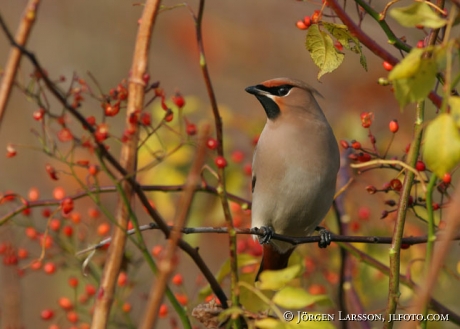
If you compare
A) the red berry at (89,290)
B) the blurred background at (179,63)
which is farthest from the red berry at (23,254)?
→ the blurred background at (179,63)

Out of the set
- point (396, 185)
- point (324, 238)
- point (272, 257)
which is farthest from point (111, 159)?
point (272, 257)

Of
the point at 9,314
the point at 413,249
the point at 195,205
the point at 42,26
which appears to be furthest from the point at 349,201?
the point at 42,26

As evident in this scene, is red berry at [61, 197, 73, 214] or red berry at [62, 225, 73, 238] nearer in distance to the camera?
red berry at [61, 197, 73, 214]

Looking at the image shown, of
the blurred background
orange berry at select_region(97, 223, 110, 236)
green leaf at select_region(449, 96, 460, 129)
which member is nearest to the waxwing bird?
orange berry at select_region(97, 223, 110, 236)

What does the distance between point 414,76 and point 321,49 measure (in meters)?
0.70

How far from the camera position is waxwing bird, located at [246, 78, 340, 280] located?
10.6 feet

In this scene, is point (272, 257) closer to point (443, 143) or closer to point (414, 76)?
point (414, 76)

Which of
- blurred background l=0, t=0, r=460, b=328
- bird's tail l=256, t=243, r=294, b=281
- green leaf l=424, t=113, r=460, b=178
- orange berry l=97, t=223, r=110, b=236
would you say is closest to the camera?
green leaf l=424, t=113, r=460, b=178

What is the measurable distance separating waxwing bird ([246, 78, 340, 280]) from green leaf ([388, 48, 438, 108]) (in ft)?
5.95

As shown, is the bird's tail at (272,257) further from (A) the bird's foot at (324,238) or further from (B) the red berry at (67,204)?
(B) the red berry at (67,204)

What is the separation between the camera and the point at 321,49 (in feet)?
6.73

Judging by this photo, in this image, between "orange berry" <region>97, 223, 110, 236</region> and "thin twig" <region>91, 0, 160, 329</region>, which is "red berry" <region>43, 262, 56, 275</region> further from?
"thin twig" <region>91, 0, 160, 329</region>

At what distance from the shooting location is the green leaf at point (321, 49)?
2.04 metres

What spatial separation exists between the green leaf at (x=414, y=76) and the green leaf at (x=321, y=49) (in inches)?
24.6
